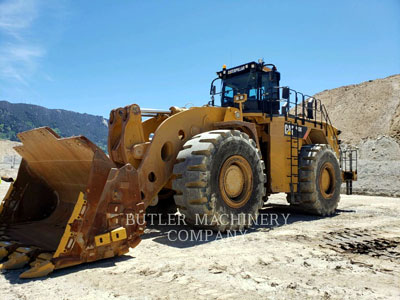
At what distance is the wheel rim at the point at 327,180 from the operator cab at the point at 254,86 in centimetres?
218

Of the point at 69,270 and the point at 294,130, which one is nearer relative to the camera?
the point at 69,270

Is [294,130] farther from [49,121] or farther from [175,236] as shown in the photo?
[49,121]

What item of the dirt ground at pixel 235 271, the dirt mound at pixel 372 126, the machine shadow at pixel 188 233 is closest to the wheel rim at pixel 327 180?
the machine shadow at pixel 188 233

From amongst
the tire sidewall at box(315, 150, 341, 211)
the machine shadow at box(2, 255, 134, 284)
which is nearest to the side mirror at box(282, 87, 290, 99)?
the tire sidewall at box(315, 150, 341, 211)

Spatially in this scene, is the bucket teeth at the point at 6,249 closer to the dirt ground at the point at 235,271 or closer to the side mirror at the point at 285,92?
the dirt ground at the point at 235,271

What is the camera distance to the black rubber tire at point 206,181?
528cm

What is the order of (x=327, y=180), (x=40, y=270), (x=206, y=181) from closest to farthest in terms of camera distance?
(x=40, y=270) < (x=206, y=181) < (x=327, y=180)

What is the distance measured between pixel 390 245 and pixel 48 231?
5.17 meters

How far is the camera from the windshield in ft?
28.1

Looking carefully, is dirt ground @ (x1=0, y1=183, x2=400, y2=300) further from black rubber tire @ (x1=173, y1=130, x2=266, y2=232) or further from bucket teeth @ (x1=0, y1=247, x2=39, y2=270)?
black rubber tire @ (x1=173, y1=130, x2=266, y2=232)

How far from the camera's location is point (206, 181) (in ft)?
17.4

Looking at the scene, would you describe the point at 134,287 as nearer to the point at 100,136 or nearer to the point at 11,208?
the point at 11,208

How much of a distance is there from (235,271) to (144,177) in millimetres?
2216

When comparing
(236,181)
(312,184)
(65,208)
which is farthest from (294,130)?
(65,208)
